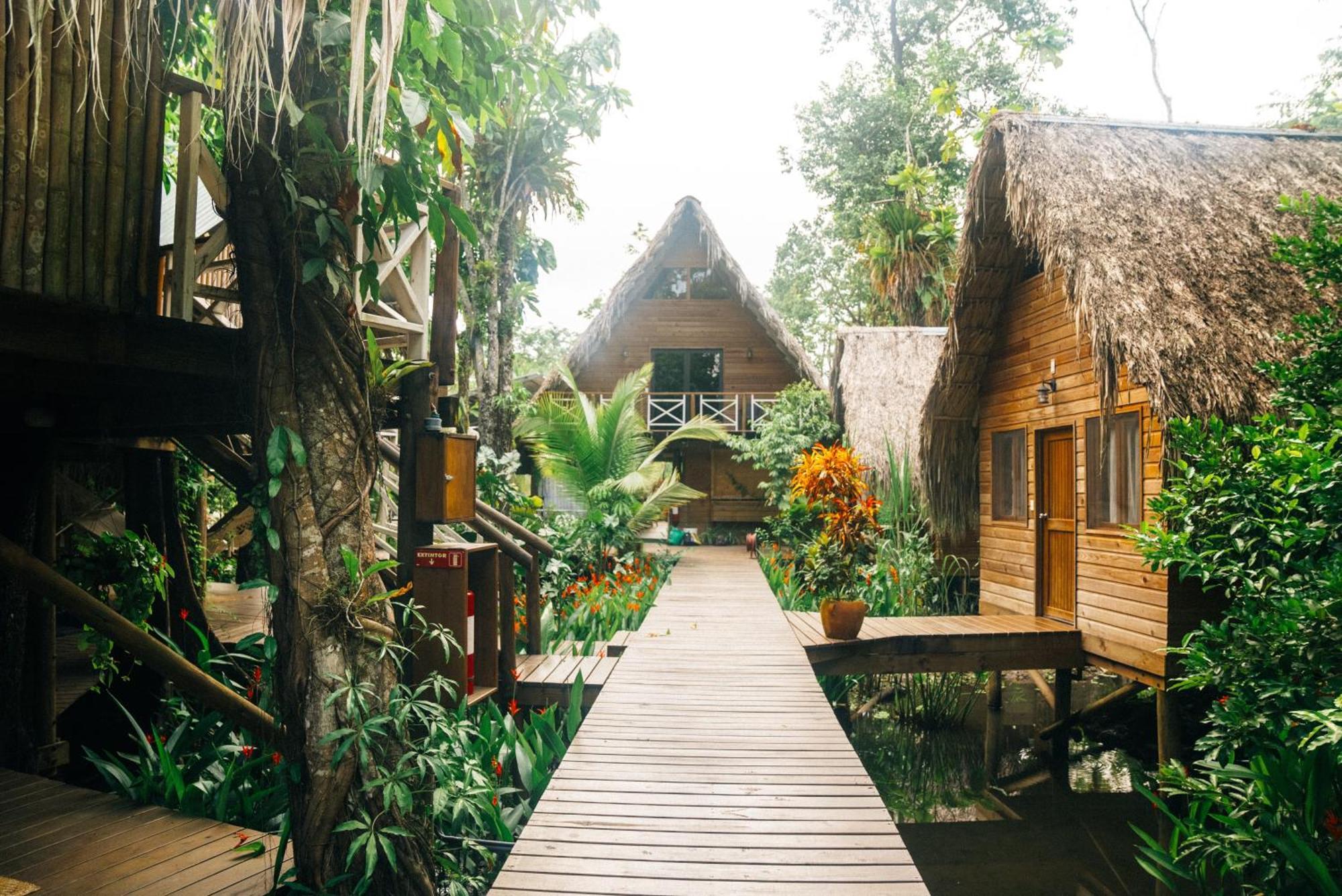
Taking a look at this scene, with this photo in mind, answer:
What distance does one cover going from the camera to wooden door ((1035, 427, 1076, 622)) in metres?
7.07

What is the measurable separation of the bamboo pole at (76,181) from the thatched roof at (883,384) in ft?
29.8

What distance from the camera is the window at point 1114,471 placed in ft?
20.0

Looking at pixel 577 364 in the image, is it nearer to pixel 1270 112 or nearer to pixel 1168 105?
pixel 1168 105

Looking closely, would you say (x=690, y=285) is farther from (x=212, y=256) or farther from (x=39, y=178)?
(x=39, y=178)

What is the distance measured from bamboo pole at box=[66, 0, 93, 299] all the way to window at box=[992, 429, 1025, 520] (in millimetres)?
7425

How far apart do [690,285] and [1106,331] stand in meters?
12.2

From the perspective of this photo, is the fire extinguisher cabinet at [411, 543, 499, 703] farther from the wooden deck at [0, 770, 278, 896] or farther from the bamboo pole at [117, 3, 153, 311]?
the bamboo pole at [117, 3, 153, 311]

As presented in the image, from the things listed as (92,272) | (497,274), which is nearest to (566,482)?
(497,274)

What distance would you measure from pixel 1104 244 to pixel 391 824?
5758mm

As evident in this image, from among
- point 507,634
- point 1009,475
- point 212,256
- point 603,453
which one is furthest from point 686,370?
point 212,256

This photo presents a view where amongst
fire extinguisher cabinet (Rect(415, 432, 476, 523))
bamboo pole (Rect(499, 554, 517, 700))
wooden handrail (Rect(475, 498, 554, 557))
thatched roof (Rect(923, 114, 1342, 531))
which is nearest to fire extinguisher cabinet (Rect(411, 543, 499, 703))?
fire extinguisher cabinet (Rect(415, 432, 476, 523))

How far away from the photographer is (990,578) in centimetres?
857

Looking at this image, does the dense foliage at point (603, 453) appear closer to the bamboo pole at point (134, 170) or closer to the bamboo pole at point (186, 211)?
the bamboo pole at point (186, 211)

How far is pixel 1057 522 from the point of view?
7316mm
